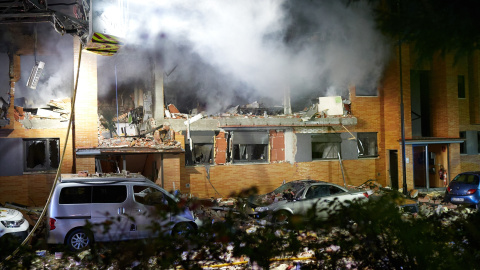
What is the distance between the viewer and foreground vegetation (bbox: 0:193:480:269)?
3340 mm

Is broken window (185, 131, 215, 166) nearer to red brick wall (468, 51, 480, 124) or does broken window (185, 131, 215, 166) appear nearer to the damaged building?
the damaged building

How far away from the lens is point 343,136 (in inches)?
715

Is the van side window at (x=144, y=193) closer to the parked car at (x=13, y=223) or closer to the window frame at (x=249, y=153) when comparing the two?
the parked car at (x=13, y=223)

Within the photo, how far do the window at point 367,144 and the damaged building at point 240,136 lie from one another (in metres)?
0.05

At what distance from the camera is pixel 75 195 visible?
8633mm

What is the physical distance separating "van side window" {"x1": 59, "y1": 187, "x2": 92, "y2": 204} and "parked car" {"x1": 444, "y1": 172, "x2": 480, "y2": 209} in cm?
1219

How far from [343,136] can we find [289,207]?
8746 millimetres

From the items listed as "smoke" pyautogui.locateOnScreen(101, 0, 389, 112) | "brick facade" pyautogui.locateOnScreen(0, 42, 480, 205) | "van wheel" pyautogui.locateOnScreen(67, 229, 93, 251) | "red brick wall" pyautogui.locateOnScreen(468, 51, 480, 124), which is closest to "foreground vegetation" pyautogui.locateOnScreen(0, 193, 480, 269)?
"van wheel" pyautogui.locateOnScreen(67, 229, 93, 251)

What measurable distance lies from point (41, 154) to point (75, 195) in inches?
275

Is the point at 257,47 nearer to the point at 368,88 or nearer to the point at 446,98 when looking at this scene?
the point at 368,88

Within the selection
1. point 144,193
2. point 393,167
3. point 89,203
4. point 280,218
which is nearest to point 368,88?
point 393,167

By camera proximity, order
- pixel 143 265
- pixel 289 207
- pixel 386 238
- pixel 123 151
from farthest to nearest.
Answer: pixel 123 151, pixel 289 207, pixel 386 238, pixel 143 265

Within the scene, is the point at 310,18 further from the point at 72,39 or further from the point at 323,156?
the point at 72,39

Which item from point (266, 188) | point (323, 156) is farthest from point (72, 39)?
point (323, 156)
